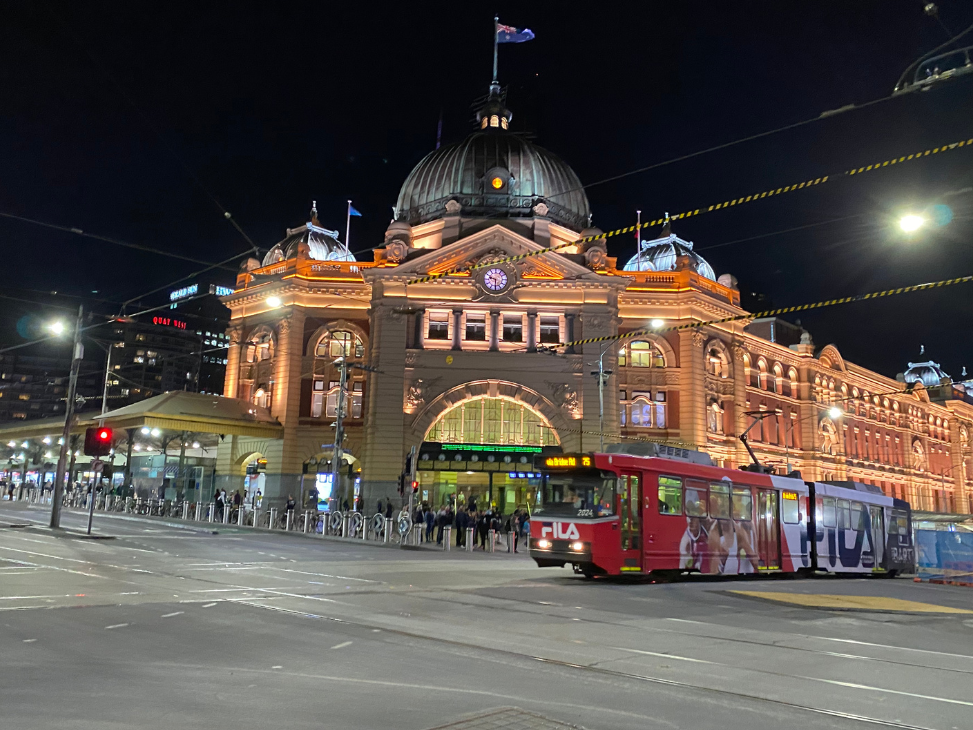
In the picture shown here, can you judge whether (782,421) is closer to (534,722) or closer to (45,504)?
(45,504)

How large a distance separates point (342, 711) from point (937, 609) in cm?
1559

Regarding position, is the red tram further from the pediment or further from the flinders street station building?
the pediment

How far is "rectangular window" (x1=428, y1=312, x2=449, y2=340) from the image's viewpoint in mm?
51531

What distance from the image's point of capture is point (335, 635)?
11031mm

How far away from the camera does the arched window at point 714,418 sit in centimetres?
5466

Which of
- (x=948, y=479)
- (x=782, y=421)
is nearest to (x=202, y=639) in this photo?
(x=782, y=421)

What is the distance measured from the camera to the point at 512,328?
5141 cm

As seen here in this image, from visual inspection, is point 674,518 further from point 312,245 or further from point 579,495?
point 312,245

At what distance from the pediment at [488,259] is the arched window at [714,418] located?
12.3m

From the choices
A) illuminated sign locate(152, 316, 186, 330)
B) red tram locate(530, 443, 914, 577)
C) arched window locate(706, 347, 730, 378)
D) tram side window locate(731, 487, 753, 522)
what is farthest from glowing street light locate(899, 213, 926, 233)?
illuminated sign locate(152, 316, 186, 330)

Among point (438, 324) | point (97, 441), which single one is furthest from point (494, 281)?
point (97, 441)

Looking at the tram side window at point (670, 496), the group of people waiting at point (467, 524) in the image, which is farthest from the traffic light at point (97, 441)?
the tram side window at point (670, 496)

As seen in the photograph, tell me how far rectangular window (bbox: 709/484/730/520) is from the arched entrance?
75.8ft

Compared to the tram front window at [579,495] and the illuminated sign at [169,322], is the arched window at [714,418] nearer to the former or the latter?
the tram front window at [579,495]
